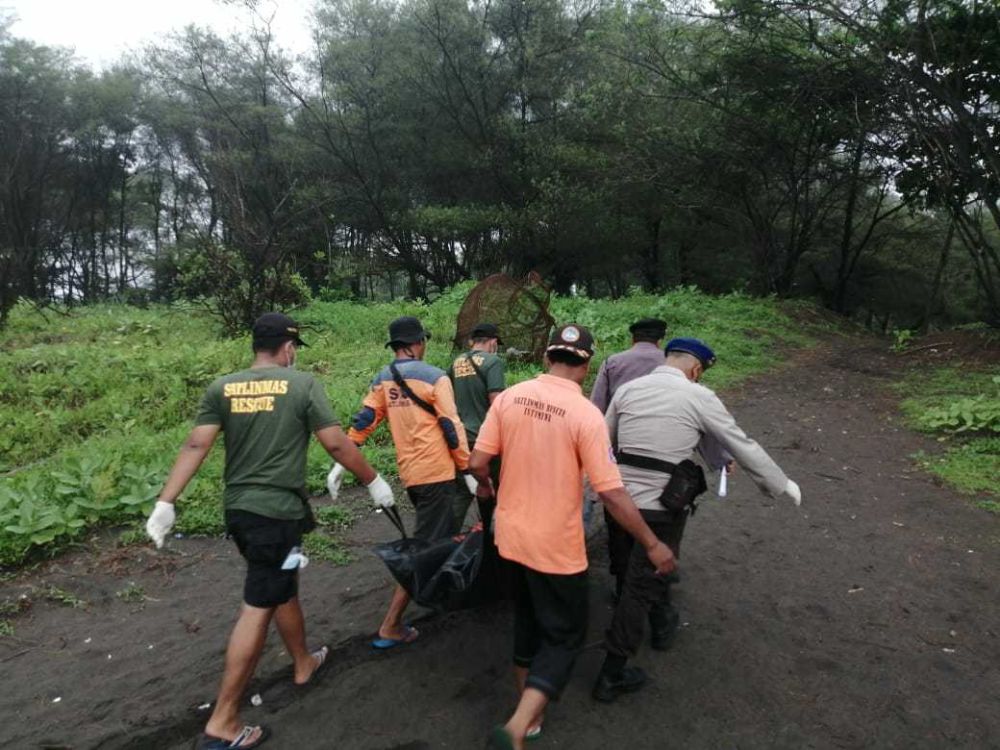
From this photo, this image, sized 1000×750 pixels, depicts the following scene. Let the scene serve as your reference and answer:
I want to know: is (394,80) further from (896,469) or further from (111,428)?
(896,469)

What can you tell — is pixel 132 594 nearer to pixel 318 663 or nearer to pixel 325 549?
pixel 325 549

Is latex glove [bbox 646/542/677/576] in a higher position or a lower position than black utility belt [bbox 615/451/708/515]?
lower

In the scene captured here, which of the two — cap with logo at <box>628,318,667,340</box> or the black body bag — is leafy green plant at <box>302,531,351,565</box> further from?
cap with logo at <box>628,318,667,340</box>

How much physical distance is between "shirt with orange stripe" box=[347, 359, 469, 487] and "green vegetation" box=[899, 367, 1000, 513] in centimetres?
480

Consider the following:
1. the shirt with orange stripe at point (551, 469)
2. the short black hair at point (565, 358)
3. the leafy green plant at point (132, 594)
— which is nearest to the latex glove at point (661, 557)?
the shirt with orange stripe at point (551, 469)

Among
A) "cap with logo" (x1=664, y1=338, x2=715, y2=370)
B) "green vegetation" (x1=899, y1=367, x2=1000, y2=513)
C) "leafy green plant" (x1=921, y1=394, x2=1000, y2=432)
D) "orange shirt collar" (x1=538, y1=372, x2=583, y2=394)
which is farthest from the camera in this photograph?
"leafy green plant" (x1=921, y1=394, x2=1000, y2=432)

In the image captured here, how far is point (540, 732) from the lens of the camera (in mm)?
2920

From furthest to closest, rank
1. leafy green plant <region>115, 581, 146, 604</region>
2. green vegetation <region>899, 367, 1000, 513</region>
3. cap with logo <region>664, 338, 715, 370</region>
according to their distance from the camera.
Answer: green vegetation <region>899, 367, 1000, 513</region>
leafy green plant <region>115, 581, 146, 604</region>
cap with logo <region>664, 338, 715, 370</region>

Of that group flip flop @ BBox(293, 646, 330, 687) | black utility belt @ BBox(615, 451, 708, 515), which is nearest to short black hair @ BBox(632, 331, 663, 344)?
black utility belt @ BBox(615, 451, 708, 515)

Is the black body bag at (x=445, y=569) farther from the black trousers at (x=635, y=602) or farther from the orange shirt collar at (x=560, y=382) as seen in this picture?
the orange shirt collar at (x=560, y=382)

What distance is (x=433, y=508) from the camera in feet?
12.2

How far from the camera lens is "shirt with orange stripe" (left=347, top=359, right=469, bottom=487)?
3.64m

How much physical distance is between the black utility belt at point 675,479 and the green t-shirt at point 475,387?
1.16 m

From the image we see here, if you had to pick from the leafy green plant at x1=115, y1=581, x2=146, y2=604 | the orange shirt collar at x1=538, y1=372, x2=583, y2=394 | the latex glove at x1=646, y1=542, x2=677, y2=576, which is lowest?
the leafy green plant at x1=115, y1=581, x2=146, y2=604
